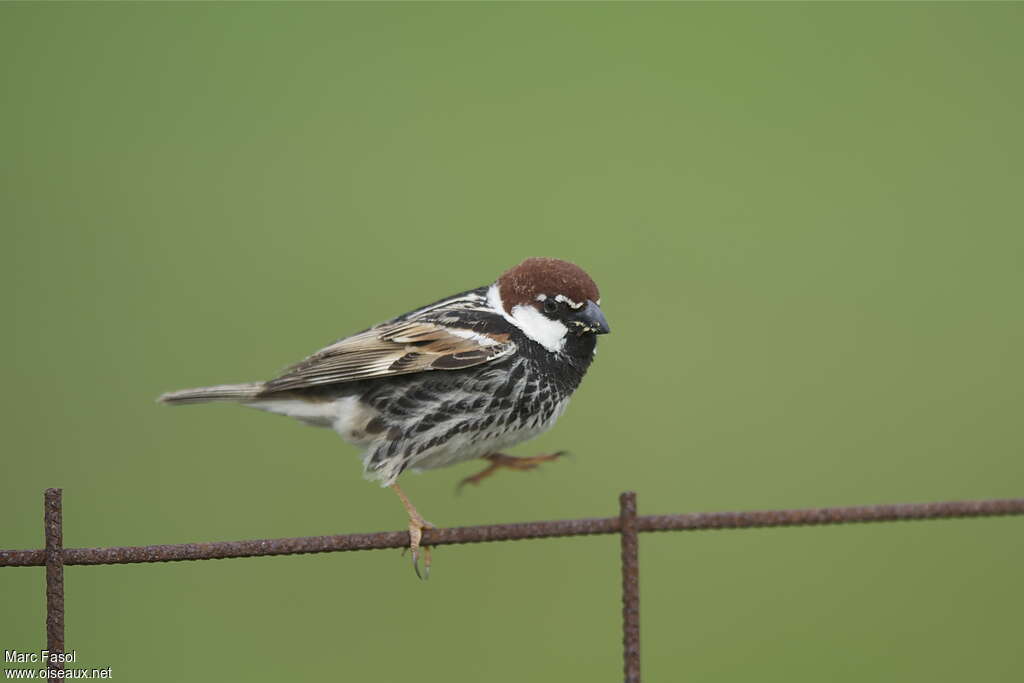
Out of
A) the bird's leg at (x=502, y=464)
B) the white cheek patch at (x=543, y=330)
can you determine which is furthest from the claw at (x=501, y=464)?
the white cheek patch at (x=543, y=330)

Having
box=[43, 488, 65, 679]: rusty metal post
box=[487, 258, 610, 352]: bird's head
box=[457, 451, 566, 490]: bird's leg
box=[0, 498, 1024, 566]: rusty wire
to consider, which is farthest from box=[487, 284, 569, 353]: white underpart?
box=[43, 488, 65, 679]: rusty metal post

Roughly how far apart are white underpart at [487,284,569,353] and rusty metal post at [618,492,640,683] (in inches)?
52.7

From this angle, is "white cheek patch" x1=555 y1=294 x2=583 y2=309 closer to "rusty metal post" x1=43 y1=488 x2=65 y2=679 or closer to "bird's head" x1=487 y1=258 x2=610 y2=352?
"bird's head" x1=487 y1=258 x2=610 y2=352

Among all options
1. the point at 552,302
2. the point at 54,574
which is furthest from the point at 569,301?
the point at 54,574

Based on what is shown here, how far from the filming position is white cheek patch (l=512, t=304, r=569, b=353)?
3.87 metres

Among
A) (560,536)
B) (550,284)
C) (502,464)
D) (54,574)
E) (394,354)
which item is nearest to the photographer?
(54,574)

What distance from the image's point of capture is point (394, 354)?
12.9ft

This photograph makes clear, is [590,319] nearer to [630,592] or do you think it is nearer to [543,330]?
[543,330]

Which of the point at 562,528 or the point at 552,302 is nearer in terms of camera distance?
the point at 562,528

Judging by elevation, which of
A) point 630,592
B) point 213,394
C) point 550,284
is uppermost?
point 550,284

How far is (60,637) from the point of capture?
8.04 ft

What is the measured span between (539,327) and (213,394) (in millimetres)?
1103

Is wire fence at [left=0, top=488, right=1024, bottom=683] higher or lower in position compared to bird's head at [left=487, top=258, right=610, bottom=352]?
lower

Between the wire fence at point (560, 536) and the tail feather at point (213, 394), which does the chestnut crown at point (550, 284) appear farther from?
the wire fence at point (560, 536)
